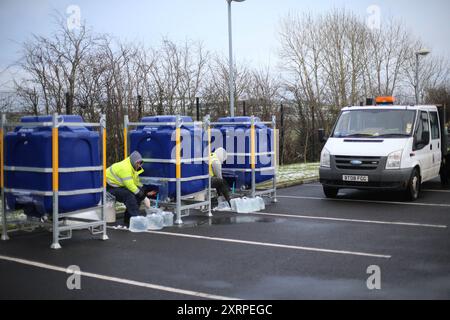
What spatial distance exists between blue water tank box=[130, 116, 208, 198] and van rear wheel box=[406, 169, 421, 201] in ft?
14.9

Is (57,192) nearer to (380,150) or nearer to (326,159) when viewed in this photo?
(326,159)

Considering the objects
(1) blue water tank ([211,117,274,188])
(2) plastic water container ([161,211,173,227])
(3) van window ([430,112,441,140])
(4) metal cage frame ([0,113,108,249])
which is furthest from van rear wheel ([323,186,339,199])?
(4) metal cage frame ([0,113,108,249])

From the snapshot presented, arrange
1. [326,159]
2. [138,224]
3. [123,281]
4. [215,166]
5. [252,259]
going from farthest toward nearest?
[326,159] < [215,166] < [138,224] < [252,259] < [123,281]

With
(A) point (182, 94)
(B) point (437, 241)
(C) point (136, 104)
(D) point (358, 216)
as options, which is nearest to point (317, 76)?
(A) point (182, 94)

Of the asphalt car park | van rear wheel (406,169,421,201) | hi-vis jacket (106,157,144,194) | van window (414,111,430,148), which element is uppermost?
van window (414,111,430,148)

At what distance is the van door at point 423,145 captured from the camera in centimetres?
1186

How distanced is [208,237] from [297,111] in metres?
16.5

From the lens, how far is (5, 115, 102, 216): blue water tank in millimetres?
7531

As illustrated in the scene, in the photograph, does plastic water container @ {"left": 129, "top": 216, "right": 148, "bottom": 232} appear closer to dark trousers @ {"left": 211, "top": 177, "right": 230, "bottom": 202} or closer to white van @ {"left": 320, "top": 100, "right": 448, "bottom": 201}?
dark trousers @ {"left": 211, "top": 177, "right": 230, "bottom": 202}

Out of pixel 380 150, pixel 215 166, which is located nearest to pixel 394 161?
pixel 380 150

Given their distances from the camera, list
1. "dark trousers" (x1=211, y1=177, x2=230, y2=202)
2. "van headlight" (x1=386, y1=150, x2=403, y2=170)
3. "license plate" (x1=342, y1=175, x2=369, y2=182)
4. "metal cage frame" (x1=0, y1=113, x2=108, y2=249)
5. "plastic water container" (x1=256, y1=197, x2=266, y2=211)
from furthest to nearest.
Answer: "license plate" (x1=342, y1=175, x2=369, y2=182)
"van headlight" (x1=386, y1=150, x2=403, y2=170)
"plastic water container" (x1=256, y1=197, x2=266, y2=211)
"dark trousers" (x1=211, y1=177, x2=230, y2=202)
"metal cage frame" (x1=0, y1=113, x2=108, y2=249)

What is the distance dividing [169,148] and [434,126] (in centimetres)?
715

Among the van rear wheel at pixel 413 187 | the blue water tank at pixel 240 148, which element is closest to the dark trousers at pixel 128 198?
the blue water tank at pixel 240 148

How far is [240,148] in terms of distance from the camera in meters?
11.2
